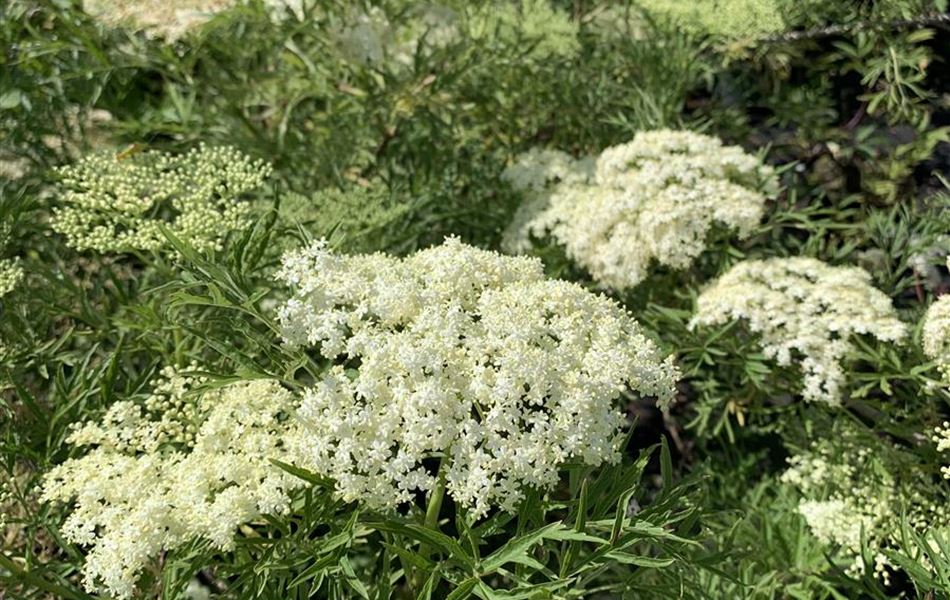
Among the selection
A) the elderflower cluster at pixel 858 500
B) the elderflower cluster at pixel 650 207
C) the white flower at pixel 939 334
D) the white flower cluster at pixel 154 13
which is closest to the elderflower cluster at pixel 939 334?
the white flower at pixel 939 334

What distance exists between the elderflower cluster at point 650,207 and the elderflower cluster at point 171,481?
3.97 ft

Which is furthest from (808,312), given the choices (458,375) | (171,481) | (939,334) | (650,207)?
(171,481)

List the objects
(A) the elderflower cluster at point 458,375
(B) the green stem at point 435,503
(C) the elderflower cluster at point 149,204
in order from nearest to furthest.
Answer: (A) the elderflower cluster at point 458,375, (B) the green stem at point 435,503, (C) the elderflower cluster at point 149,204

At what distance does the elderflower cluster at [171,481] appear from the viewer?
59.3 inches

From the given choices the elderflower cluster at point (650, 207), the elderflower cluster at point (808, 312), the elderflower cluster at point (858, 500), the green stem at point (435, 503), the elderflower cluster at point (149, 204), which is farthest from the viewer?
the elderflower cluster at point (650, 207)

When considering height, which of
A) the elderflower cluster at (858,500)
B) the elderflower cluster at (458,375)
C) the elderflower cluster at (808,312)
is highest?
the elderflower cluster at (458,375)

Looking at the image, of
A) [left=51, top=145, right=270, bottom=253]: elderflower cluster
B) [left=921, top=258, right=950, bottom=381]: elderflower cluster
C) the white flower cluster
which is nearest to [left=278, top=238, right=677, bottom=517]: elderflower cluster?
[left=51, top=145, right=270, bottom=253]: elderflower cluster

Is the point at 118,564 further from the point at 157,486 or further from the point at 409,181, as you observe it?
the point at 409,181

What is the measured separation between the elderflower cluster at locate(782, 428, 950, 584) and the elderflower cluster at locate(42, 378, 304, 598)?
4.29 ft

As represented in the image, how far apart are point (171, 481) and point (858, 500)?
160cm

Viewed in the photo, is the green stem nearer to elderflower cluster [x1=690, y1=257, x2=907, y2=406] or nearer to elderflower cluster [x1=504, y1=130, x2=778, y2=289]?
elderflower cluster [x1=690, y1=257, x2=907, y2=406]

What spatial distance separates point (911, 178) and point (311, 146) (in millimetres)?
2248

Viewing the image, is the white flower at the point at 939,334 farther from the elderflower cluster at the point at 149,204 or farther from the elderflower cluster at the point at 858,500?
the elderflower cluster at the point at 149,204

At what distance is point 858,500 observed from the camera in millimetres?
2256
